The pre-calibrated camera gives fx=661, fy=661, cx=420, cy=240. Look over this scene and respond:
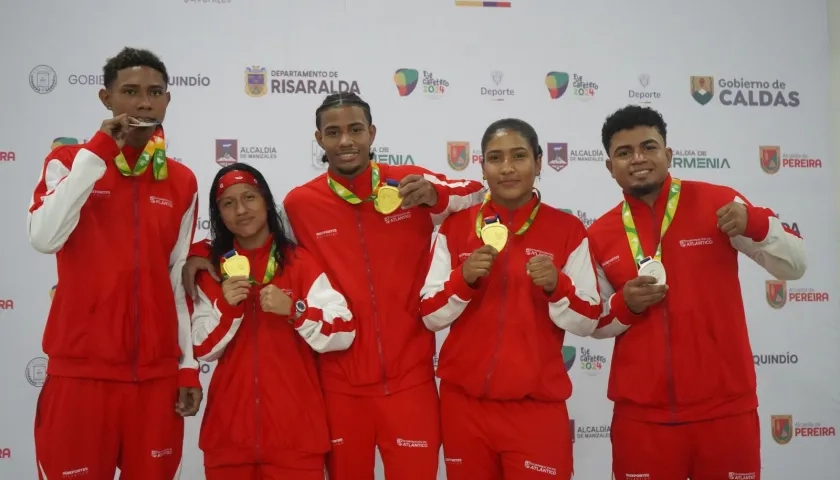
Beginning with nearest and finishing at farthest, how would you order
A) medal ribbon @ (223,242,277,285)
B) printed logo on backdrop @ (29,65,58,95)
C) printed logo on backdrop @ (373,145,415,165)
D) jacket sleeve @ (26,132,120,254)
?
1. jacket sleeve @ (26,132,120,254)
2. medal ribbon @ (223,242,277,285)
3. printed logo on backdrop @ (29,65,58,95)
4. printed logo on backdrop @ (373,145,415,165)

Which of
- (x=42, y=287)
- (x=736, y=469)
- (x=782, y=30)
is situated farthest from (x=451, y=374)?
(x=782, y=30)

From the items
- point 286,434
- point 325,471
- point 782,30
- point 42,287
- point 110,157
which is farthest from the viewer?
point 782,30

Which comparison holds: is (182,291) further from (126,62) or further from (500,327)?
(500,327)

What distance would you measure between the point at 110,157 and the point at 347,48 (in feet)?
7.01

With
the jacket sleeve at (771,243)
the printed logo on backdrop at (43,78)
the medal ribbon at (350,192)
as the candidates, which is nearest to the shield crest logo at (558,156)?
the jacket sleeve at (771,243)

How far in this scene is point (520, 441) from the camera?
7.99ft

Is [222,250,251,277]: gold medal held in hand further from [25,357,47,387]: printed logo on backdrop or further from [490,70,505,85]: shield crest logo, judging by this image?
[490,70,505,85]: shield crest logo

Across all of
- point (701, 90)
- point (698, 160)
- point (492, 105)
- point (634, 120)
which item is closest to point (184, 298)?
point (634, 120)

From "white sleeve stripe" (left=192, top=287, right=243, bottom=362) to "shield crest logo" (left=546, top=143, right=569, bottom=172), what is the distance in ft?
7.99

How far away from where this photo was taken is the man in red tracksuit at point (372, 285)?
257 cm

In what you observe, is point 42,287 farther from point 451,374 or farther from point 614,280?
point 614,280

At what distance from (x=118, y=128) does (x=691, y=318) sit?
2244 mm

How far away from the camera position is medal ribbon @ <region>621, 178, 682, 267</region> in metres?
2.61

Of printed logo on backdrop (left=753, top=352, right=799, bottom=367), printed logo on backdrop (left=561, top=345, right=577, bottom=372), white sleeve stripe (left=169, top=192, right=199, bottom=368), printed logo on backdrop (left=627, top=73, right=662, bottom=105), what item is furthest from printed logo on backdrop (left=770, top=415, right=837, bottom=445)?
white sleeve stripe (left=169, top=192, right=199, bottom=368)
